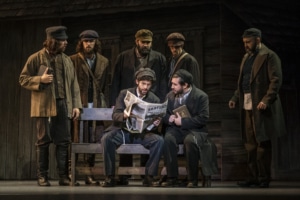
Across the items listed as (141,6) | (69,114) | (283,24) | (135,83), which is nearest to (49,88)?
(69,114)

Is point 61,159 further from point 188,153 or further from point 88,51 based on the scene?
point 188,153

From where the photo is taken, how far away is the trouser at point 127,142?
25.5ft

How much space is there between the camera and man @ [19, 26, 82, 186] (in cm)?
809

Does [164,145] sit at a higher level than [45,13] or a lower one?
lower

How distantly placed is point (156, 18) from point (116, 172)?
160 inches

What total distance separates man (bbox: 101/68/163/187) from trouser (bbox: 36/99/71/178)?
66 cm

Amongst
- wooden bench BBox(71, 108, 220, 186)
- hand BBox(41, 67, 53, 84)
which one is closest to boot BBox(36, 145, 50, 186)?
wooden bench BBox(71, 108, 220, 186)

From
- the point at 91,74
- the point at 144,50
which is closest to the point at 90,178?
the point at 91,74

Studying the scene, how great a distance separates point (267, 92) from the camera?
7.99m

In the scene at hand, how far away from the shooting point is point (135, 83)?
8.52 meters

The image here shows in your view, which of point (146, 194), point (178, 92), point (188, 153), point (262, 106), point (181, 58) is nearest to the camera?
point (146, 194)

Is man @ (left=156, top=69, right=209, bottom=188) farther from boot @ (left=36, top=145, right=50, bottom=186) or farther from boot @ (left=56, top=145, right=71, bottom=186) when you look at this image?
boot @ (left=36, top=145, right=50, bottom=186)

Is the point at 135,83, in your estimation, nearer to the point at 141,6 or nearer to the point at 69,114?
the point at 69,114

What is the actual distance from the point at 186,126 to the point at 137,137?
731 millimetres
